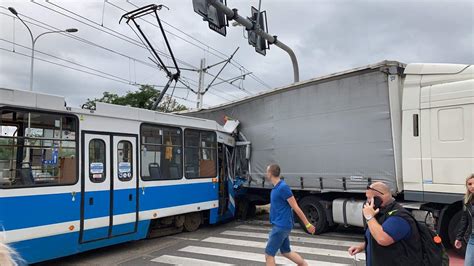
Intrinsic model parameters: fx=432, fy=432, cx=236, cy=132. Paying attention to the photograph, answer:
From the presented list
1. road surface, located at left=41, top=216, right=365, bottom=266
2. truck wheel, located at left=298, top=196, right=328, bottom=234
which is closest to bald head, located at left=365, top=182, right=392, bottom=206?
road surface, located at left=41, top=216, right=365, bottom=266

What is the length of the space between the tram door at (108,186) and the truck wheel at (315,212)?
13.4 ft

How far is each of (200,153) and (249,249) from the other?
10.2 ft

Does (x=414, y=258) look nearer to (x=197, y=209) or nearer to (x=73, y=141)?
(x=73, y=141)

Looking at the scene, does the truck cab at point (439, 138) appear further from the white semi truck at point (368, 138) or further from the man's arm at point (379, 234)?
the man's arm at point (379, 234)

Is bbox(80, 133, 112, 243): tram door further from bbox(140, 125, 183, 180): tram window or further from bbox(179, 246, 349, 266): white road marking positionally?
bbox(179, 246, 349, 266): white road marking

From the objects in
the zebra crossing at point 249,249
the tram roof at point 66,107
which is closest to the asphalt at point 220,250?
the zebra crossing at point 249,249

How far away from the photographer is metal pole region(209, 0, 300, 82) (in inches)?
415

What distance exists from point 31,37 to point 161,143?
52.0ft

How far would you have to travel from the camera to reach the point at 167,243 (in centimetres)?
948

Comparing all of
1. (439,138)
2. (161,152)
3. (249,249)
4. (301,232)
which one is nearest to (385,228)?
(439,138)

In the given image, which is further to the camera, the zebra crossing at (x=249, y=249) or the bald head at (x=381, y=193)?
the zebra crossing at (x=249, y=249)

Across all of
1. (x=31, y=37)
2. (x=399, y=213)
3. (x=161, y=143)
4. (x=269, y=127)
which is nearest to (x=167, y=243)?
(x=161, y=143)

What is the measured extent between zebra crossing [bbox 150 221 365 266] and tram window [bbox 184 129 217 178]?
155 cm

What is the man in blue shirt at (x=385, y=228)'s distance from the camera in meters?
3.38
